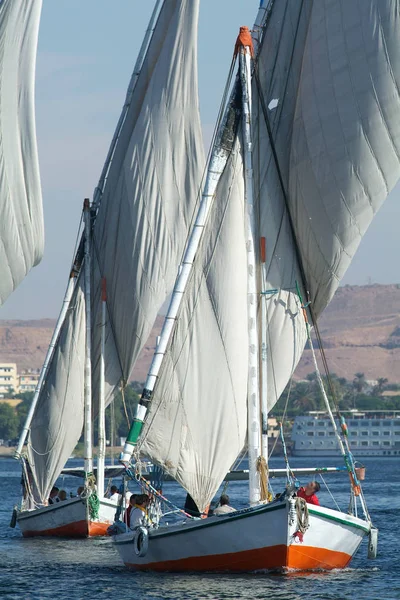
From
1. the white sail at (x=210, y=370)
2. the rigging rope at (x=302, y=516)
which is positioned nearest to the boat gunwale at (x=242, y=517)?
the rigging rope at (x=302, y=516)

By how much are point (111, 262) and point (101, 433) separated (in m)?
4.78

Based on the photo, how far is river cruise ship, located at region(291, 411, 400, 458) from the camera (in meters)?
158

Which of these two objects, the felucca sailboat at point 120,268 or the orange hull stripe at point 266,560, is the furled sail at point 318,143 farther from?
the orange hull stripe at point 266,560

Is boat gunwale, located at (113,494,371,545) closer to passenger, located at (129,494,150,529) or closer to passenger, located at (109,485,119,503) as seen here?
passenger, located at (129,494,150,529)

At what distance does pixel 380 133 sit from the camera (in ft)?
79.3

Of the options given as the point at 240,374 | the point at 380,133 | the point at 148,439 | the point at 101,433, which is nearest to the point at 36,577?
the point at 148,439

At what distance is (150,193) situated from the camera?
3133 cm

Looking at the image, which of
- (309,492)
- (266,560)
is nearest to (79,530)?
(309,492)

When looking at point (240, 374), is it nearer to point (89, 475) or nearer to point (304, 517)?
point (304, 517)

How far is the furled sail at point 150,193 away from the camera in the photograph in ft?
94.0

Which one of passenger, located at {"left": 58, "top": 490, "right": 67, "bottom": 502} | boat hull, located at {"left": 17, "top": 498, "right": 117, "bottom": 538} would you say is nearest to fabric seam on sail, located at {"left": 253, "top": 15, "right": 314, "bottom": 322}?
boat hull, located at {"left": 17, "top": 498, "right": 117, "bottom": 538}

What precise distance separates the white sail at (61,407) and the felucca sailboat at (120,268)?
0.03 m

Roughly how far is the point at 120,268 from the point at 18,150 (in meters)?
10.7

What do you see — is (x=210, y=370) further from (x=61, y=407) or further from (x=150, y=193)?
(x=61, y=407)
